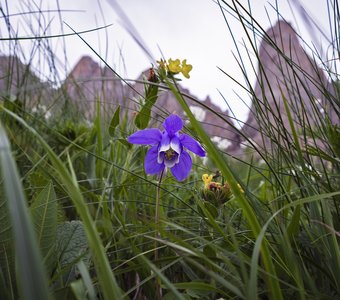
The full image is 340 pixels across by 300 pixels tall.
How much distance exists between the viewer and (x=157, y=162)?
729 mm

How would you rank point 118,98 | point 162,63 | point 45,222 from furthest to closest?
1. point 118,98
2. point 162,63
3. point 45,222

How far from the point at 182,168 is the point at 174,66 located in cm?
20

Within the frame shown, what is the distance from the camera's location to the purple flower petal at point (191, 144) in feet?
2.27

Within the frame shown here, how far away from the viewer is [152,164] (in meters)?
0.73

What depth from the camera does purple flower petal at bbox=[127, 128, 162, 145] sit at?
69cm

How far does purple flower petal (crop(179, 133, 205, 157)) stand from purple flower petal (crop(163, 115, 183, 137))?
0.02 m

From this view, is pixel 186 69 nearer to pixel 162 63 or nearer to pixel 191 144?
pixel 162 63

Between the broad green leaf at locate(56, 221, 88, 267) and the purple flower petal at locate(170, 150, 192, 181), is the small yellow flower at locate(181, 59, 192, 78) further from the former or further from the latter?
the broad green leaf at locate(56, 221, 88, 267)

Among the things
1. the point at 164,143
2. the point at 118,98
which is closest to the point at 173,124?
the point at 164,143

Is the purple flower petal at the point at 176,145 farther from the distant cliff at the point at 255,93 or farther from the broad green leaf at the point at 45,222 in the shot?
the broad green leaf at the point at 45,222

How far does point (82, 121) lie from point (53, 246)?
1270 millimetres

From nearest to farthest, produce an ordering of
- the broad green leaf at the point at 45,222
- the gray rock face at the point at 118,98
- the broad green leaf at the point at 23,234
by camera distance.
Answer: the broad green leaf at the point at 23,234
the broad green leaf at the point at 45,222
the gray rock face at the point at 118,98

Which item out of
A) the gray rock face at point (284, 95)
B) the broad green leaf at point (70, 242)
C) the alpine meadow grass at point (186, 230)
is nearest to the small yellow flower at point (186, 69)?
the alpine meadow grass at point (186, 230)

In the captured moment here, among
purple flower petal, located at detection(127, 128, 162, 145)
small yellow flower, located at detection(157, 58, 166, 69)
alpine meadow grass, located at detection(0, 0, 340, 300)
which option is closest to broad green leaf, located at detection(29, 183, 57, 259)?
alpine meadow grass, located at detection(0, 0, 340, 300)
